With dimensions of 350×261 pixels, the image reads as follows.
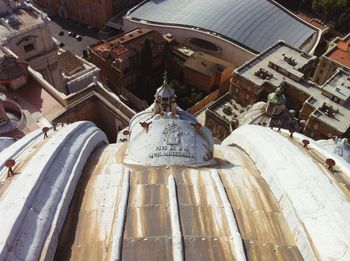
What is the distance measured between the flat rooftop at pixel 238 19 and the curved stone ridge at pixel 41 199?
5924 centimetres

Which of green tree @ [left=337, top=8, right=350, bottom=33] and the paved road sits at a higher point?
the paved road

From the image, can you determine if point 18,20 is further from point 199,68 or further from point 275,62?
point 275,62

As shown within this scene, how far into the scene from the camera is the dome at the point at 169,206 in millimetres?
11117

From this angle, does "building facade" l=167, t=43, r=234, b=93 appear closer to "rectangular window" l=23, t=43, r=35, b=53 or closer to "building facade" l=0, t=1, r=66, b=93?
"building facade" l=0, t=1, r=66, b=93

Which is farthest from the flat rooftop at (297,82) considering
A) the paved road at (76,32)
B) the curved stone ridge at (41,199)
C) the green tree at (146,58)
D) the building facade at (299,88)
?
the curved stone ridge at (41,199)

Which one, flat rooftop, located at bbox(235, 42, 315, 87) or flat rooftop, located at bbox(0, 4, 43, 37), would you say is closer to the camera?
flat rooftop, located at bbox(0, 4, 43, 37)

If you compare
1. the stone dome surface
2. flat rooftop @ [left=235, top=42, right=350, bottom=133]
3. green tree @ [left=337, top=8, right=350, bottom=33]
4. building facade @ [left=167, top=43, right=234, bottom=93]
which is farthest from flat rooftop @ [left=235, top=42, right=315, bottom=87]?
the stone dome surface

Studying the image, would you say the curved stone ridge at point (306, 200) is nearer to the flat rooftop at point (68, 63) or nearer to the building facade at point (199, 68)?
the flat rooftop at point (68, 63)

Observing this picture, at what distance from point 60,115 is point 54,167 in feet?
74.0

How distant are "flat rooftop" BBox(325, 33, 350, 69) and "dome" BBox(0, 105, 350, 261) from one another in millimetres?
52492

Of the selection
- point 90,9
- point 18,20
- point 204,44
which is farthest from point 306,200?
point 90,9

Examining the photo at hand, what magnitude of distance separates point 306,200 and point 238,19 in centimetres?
6605

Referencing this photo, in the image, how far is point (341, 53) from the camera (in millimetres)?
64438

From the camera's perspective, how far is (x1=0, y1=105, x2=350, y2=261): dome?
1112 centimetres
